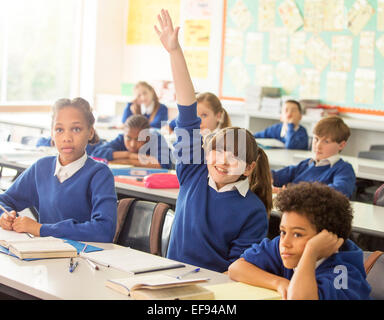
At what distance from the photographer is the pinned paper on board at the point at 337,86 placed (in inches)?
259

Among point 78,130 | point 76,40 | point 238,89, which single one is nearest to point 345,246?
point 78,130

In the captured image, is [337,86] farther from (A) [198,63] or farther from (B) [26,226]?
(B) [26,226]

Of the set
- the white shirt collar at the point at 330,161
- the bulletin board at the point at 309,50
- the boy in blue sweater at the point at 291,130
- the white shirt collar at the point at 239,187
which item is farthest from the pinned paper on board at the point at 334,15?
the white shirt collar at the point at 239,187

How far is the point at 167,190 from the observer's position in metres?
3.52

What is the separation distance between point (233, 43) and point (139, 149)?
322cm

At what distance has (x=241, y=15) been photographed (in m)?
7.35

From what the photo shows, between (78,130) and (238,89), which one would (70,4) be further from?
(78,130)

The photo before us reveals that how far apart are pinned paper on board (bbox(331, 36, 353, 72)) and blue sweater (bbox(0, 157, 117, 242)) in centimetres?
464

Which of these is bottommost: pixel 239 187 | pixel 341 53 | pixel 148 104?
pixel 239 187

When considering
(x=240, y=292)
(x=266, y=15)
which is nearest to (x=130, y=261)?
(x=240, y=292)

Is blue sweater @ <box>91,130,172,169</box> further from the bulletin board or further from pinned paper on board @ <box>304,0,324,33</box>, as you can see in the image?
pinned paper on board @ <box>304,0,324,33</box>

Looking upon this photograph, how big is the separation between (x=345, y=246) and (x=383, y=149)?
4.26 meters

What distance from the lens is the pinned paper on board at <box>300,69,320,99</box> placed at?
6762 millimetres

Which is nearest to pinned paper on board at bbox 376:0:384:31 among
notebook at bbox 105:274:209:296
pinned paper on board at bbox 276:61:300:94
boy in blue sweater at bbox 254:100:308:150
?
pinned paper on board at bbox 276:61:300:94
